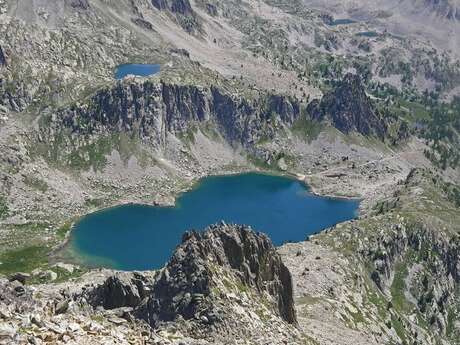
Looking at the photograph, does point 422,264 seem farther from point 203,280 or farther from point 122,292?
point 203,280

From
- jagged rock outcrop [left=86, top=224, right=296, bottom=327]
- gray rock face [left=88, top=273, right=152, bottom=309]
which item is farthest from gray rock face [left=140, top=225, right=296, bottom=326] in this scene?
gray rock face [left=88, top=273, right=152, bottom=309]

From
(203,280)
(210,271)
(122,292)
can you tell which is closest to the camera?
(203,280)

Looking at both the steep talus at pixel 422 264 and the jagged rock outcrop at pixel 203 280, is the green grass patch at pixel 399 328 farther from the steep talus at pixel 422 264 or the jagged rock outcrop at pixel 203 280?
the jagged rock outcrop at pixel 203 280

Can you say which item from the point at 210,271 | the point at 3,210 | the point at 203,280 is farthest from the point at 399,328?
the point at 3,210

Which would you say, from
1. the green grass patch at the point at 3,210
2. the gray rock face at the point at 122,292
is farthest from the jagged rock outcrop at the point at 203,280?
the green grass patch at the point at 3,210

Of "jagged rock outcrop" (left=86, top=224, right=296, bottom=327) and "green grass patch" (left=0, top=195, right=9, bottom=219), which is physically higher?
"jagged rock outcrop" (left=86, top=224, right=296, bottom=327)

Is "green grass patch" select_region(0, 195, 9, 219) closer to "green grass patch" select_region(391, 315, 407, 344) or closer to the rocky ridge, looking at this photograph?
"green grass patch" select_region(391, 315, 407, 344)

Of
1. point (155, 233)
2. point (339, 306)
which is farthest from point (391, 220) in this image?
point (155, 233)

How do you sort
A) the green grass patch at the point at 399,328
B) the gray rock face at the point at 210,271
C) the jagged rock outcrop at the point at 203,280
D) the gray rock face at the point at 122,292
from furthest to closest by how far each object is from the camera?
the green grass patch at the point at 399,328 < the gray rock face at the point at 122,292 < the gray rock face at the point at 210,271 < the jagged rock outcrop at the point at 203,280

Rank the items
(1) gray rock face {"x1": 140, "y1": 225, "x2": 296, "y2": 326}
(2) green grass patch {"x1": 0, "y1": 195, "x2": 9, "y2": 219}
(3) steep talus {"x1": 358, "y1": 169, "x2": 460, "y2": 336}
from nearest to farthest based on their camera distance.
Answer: (1) gray rock face {"x1": 140, "y1": 225, "x2": 296, "y2": 326}
(3) steep talus {"x1": 358, "y1": 169, "x2": 460, "y2": 336}
(2) green grass patch {"x1": 0, "y1": 195, "x2": 9, "y2": 219}
